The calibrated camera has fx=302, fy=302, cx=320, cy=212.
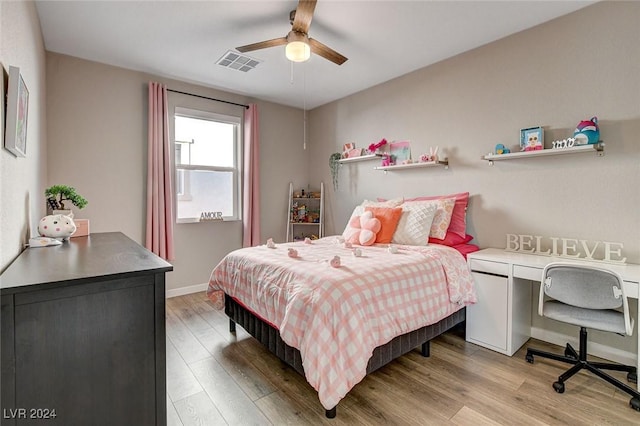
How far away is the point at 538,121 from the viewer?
2566 millimetres

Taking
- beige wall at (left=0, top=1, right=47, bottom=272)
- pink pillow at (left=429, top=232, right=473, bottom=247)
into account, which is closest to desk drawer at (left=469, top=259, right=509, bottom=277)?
pink pillow at (left=429, top=232, right=473, bottom=247)

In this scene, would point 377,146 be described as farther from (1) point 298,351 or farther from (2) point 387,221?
(1) point 298,351

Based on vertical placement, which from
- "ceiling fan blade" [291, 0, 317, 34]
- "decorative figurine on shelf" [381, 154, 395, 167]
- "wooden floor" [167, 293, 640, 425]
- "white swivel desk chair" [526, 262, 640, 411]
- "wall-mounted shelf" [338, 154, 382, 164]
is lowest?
"wooden floor" [167, 293, 640, 425]

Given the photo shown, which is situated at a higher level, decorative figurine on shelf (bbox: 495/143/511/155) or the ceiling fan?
the ceiling fan

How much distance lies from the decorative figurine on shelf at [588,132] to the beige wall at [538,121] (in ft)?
0.30

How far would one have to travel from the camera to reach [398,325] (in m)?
1.91

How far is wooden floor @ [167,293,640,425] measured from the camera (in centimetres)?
163

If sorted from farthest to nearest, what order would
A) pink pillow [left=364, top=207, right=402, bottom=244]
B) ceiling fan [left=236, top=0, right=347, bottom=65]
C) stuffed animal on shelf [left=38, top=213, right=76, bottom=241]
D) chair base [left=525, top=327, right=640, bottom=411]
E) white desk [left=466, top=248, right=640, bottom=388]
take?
pink pillow [left=364, top=207, right=402, bottom=244]
white desk [left=466, top=248, right=640, bottom=388]
ceiling fan [left=236, top=0, right=347, bottom=65]
stuffed animal on shelf [left=38, top=213, right=76, bottom=241]
chair base [left=525, top=327, right=640, bottom=411]

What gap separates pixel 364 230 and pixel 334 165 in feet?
5.66

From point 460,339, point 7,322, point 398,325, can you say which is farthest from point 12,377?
point 460,339

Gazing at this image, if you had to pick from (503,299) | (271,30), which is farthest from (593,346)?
(271,30)

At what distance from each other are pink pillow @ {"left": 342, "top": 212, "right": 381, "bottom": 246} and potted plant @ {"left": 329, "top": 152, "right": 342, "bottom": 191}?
141cm

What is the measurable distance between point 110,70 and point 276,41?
2.15 meters

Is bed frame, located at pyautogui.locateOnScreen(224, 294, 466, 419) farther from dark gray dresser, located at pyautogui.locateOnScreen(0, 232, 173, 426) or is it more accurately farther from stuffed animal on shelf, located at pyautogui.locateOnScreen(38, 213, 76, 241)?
stuffed animal on shelf, located at pyautogui.locateOnScreen(38, 213, 76, 241)
